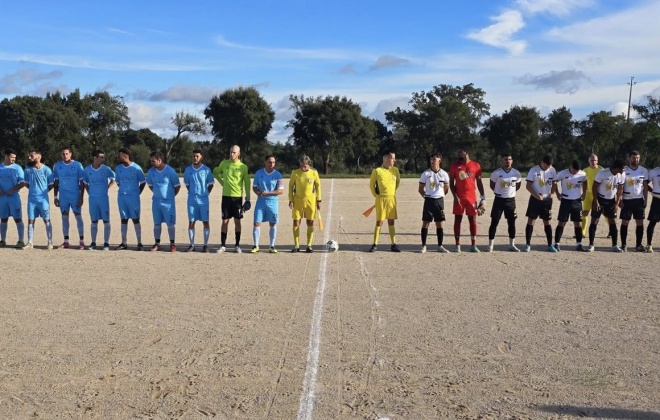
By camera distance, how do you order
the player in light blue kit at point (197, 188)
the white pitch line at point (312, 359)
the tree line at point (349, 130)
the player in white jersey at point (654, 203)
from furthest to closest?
the tree line at point (349, 130) → the player in white jersey at point (654, 203) → the player in light blue kit at point (197, 188) → the white pitch line at point (312, 359)

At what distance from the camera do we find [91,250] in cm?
1162

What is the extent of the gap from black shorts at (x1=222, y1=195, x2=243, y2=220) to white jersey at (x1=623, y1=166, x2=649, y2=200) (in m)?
7.28

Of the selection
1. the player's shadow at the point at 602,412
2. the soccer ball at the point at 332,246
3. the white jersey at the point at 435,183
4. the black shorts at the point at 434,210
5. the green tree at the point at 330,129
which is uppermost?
the green tree at the point at 330,129

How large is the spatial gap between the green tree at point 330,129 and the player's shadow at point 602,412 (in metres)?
50.8

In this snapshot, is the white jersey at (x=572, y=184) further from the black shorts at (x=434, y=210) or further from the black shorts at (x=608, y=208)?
the black shorts at (x=434, y=210)

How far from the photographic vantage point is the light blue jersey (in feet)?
38.3

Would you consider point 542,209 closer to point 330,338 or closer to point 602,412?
point 330,338

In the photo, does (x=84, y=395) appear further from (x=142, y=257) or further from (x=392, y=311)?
(x=142, y=257)

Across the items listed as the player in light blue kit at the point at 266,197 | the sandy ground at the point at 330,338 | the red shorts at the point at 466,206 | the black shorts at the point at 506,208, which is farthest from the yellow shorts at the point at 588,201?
the player in light blue kit at the point at 266,197

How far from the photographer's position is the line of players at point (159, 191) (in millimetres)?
11344

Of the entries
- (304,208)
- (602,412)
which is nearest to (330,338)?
(602,412)

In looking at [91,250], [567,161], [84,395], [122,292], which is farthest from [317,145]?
[84,395]

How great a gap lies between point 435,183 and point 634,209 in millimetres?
3817

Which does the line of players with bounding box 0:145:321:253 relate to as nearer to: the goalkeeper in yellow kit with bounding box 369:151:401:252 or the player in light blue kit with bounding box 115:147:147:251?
the player in light blue kit with bounding box 115:147:147:251
